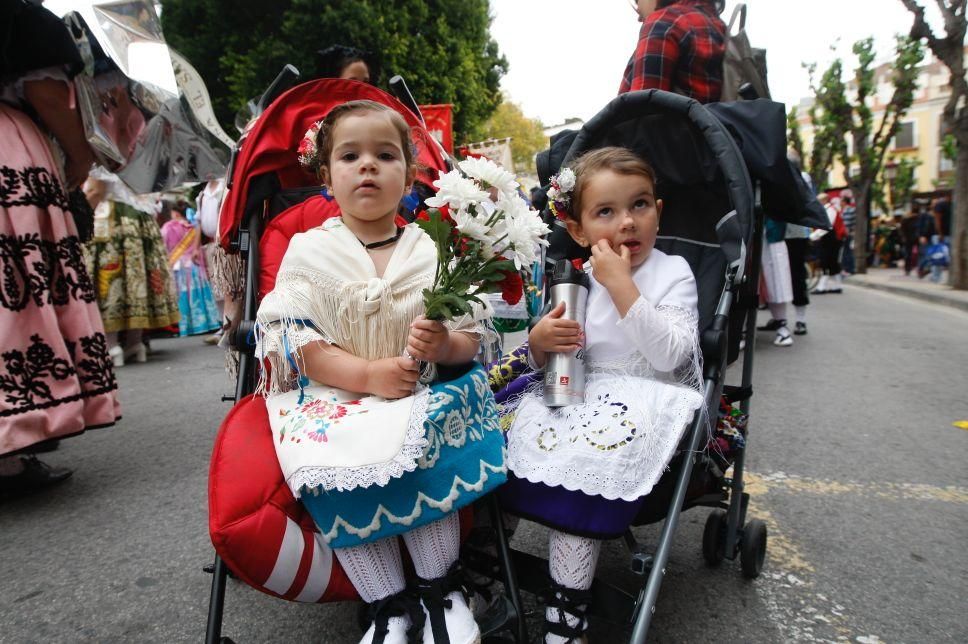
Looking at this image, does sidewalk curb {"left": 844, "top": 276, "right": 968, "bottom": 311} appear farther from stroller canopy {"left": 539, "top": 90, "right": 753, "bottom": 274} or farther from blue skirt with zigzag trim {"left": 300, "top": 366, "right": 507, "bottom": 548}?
blue skirt with zigzag trim {"left": 300, "top": 366, "right": 507, "bottom": 548}

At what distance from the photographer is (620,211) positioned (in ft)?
6.20

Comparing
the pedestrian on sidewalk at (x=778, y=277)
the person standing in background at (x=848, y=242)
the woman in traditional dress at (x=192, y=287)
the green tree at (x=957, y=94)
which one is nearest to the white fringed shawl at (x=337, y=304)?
the pedestrian on sidewalk at (x=778, y=277)

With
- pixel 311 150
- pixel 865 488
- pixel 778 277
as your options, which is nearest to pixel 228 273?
pixel 311 150

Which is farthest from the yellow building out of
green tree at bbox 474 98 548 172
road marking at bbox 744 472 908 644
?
road marking at bbox 744 472 908 644

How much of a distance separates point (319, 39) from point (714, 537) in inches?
532

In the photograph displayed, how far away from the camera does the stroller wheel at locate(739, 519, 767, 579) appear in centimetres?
201

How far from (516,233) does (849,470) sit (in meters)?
2.50

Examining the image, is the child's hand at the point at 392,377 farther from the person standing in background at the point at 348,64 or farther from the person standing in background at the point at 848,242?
the person standing in background at the point at 848,242

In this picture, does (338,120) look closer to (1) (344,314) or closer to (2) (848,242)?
(1) (344,314)

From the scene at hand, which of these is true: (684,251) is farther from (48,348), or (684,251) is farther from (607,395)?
(48,348)

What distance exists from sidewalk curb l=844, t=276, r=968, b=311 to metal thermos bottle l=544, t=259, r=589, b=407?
32.7 ft

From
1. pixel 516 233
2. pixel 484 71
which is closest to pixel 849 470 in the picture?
pixel 516 233

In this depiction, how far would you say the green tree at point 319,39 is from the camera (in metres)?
12.9

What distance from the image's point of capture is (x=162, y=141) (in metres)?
Result: 3.04
